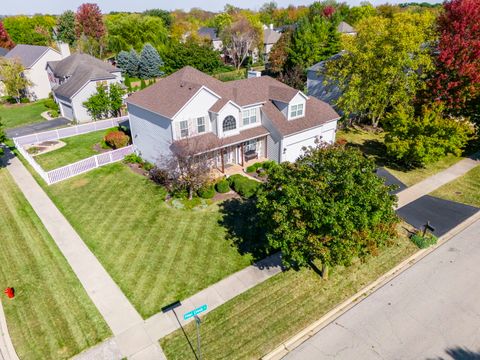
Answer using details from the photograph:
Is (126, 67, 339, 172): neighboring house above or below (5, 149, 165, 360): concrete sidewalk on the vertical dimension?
above

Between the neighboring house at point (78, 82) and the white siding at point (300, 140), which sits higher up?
the neighboring house at point (78, 82)

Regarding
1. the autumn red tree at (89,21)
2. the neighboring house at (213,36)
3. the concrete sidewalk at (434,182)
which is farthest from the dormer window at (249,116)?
the autumn red tree at (89,21)

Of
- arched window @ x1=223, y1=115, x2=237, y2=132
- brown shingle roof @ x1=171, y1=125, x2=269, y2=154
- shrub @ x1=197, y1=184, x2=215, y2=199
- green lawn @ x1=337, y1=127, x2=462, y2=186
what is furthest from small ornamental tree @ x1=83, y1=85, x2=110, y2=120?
green lawn @ x1=337, y1=127, x2=462, y2=186

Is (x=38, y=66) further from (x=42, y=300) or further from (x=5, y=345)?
(x=5, y=345)

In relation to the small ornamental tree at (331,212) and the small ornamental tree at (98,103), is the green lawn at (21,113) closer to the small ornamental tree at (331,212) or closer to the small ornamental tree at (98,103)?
the small ornamental tree at (98,103)

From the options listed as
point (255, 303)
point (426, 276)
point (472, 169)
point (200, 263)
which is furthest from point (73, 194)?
point (472, 169)

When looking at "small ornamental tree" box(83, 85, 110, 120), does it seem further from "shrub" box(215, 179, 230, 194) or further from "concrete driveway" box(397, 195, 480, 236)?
"concrete driveway" box(397, 195, 480, 236)
